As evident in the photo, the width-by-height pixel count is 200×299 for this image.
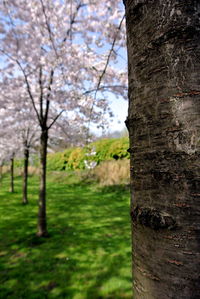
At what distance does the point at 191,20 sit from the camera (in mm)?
512

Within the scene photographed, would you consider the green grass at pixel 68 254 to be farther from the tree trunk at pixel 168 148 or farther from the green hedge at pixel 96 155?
the green hedge at pixel 96 155

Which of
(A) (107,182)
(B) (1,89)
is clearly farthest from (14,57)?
(A) (107,182)

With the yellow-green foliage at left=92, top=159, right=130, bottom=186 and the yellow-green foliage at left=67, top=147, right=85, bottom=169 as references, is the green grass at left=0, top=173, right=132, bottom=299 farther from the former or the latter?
the yellow-green foliage at left=67, top=147, right=85, bottom=169

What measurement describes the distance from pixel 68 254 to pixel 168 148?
4.70 m

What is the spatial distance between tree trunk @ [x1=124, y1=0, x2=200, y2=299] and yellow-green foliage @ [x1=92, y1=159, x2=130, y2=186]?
469 inches

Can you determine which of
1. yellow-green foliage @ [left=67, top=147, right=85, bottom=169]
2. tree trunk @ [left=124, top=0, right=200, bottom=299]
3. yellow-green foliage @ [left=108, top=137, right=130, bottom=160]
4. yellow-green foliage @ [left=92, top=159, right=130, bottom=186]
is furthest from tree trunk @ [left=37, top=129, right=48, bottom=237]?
yellow-green foliage @ [left=67, top=147, right=85, bottom=169]

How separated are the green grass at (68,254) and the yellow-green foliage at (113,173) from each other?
397 centimetres

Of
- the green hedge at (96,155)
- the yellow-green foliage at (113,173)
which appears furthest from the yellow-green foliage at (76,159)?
the yellow-green foliage at (113,173)

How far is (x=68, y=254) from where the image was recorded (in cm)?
458

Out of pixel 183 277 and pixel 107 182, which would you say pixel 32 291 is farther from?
pixel 107 182

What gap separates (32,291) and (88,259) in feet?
4.23

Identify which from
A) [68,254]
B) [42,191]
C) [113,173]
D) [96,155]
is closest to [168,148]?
[68,254]

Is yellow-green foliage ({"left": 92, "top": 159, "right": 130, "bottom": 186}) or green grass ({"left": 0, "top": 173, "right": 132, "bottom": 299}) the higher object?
yellow-green foliage ({"left": 92, "top": 159, "right": 130, "bottom": 186})

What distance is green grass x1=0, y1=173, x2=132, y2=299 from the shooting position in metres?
3.34
